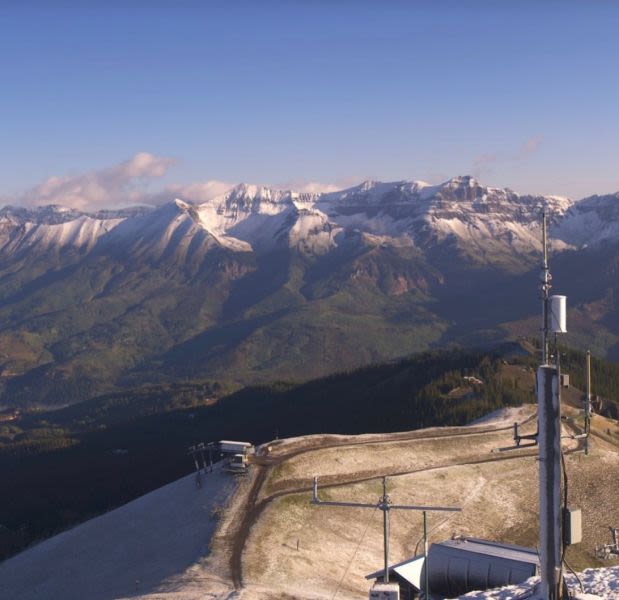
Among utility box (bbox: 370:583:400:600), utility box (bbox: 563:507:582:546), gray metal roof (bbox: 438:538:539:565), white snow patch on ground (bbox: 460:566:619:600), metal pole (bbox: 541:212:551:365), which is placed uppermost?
metal pole (bbox: 541:212:551:365)

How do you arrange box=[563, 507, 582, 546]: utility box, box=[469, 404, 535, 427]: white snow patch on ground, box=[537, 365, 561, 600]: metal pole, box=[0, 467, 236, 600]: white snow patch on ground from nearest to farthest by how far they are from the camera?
1. box=[563, 507, 582, 546]: utility box
2. box=[537, 365, 561, 600]: metal pole
3. box=[0, 467, 236, 600]: white snow patch on ground
4. box=[469, 404, 535, 427]: white snow patch on ground

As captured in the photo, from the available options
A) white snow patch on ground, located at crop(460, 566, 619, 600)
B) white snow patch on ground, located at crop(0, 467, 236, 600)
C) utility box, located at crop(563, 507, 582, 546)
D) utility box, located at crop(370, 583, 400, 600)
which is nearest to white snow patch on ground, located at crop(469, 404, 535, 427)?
white snow patch on ground, located at crop(0, 467, 236, 600)

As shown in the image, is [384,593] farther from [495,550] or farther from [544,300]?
[544,300]

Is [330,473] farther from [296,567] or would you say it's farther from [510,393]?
[510,393]

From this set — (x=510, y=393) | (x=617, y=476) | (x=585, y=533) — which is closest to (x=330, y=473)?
(x=585, y=533)

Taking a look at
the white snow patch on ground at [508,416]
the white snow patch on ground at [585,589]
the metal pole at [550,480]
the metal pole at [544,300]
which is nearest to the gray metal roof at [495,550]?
the white snow patch on ground at [585,589]

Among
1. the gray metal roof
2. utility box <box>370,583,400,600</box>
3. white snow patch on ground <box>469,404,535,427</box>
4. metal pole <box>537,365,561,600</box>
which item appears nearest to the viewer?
metal pole <box>537,365,561,600</box>

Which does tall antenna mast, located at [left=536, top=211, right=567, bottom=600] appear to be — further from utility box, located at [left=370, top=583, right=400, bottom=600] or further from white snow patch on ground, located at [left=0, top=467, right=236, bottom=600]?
white snow patch on ground, located at [left=0, top=467, right=236, bottom=600]

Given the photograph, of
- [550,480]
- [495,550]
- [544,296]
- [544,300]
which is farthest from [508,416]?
[544,300]

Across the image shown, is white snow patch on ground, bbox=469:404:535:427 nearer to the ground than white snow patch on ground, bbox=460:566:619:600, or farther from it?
nearer to the ground
